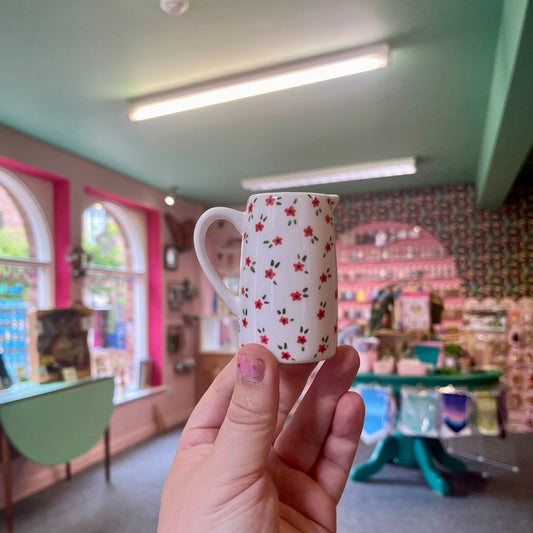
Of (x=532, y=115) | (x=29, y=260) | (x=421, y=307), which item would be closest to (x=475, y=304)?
(x=421, y=307)

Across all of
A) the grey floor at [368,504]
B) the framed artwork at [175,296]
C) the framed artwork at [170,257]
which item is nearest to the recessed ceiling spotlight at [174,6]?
the grey floor at [368,504]

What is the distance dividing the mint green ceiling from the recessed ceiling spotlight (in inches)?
2.1

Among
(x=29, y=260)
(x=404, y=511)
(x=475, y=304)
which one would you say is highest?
(x=29, y=260)

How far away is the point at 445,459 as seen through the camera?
11.7 ft

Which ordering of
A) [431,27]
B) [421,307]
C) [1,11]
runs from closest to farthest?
1. [1,11]
2. [431,27]
3. [421,307]

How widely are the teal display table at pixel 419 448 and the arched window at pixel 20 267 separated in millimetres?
2630

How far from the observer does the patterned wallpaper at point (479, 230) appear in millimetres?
5020

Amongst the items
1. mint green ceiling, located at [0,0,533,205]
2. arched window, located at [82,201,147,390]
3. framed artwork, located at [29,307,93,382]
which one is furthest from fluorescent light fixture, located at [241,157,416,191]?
framed artwork, located at [29,307,93,382]

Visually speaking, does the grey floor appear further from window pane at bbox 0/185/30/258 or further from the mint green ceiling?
the mint green ceiling

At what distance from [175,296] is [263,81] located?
3.35 m

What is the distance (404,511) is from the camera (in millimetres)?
2928

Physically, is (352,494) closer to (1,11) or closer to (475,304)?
(475,304)

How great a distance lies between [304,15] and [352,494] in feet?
10.1

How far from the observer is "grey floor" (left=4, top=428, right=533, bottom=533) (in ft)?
8.98
